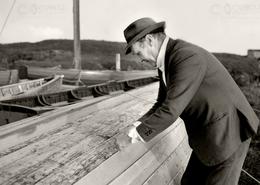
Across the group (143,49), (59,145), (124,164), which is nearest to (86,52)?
(59,145)

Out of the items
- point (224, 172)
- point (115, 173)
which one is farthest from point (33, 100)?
point (224, 172)

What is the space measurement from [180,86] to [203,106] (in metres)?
0.36

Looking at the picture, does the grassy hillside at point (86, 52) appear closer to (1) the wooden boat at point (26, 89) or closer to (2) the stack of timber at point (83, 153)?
(1) the wooden boat at point (26, 89)

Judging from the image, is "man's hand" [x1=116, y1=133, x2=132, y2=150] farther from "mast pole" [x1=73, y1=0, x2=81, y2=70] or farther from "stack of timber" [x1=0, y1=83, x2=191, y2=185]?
"mast pole" [x1=73, y1=0, x2=81, y2=70]

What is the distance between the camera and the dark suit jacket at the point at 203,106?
2.37 m

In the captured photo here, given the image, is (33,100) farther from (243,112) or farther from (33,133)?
(243,112)

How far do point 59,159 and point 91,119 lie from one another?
1.74 meters

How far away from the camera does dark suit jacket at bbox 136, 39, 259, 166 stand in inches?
93.3

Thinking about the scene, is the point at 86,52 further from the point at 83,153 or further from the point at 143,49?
the point at 143,49

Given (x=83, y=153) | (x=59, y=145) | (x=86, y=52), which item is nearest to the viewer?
(x=83, y=153)

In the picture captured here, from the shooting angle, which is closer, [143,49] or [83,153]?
[143,49]

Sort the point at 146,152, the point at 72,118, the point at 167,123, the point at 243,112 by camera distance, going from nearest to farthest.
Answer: the point at 167,123 → the point at 243,112 → the point at 146,152 → the point at 72,118

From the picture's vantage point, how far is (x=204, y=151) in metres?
2.71

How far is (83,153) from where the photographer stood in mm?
3139
